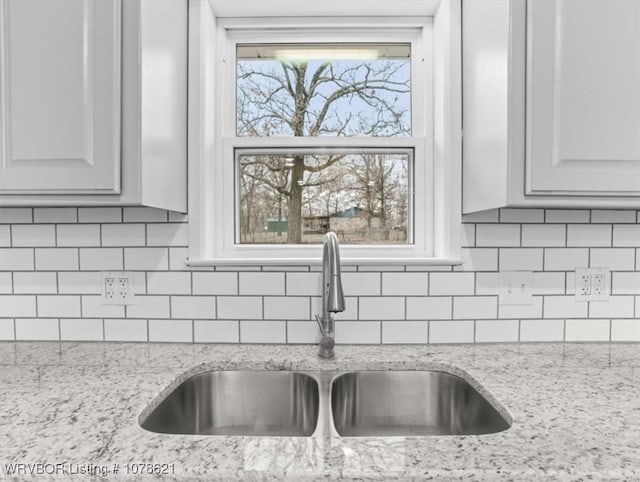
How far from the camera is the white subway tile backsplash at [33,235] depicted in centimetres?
130

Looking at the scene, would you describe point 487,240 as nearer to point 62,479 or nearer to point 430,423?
point 430,423

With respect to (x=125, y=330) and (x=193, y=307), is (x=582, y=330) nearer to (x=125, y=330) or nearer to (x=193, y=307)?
(x=193, y=307)

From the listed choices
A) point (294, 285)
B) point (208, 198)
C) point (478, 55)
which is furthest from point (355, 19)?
point (294, 285)

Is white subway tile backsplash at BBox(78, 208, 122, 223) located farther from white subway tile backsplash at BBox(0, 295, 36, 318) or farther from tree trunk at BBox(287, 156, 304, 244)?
tree trunk at BBox(287, 156, 304, 244)

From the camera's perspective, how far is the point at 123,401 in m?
0.87

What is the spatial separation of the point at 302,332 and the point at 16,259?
985 mm

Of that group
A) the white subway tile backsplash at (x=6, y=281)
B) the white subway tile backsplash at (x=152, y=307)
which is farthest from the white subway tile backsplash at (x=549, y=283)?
the white subway tile backsplash at (x=6, y=281)

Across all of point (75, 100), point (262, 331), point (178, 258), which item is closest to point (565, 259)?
point (262, 331)

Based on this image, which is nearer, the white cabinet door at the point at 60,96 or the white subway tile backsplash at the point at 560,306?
the white cabinet door at the point at 60,96

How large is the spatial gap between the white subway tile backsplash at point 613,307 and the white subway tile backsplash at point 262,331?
1.03 m

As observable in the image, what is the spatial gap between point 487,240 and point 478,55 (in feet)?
1.86

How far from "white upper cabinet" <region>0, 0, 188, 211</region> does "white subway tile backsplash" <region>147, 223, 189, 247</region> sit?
29 centimetres

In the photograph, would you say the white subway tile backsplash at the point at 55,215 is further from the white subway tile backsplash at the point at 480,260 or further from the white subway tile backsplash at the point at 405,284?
the white subway tile backsplash at the point at 480,260

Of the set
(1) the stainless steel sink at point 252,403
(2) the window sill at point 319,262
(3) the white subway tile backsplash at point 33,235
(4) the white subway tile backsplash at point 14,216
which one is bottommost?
(1) the stainless steel sink at point 252,403
